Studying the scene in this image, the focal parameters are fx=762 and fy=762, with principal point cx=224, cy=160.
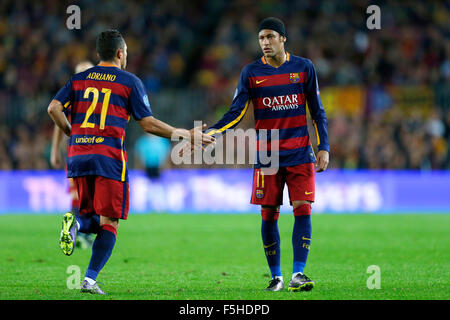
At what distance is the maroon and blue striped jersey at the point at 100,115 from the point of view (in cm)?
665

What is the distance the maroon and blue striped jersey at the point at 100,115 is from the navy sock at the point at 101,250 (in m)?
0.48

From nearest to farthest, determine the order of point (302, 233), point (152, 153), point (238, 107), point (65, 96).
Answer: point (65, 96) → point (302, 233) → point (238, 107) → point (152, 153)

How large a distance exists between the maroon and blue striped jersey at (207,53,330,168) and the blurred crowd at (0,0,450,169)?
12276mm

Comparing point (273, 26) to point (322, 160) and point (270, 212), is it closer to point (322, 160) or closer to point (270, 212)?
point (322, 160)

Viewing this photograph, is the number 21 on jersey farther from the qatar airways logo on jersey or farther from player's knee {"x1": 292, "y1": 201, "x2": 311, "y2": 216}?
player's knee {"x1": 292, "y1": 201, "x2": 311, "y2": 216}

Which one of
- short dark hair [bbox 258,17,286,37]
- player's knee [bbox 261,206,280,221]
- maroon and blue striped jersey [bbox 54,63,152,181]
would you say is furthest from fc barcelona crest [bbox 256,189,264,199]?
short dark hair [bbox 258,17,286,37]

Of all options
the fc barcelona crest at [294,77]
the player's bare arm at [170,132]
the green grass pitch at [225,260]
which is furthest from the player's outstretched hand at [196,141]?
the green grass pitch at [225,260]

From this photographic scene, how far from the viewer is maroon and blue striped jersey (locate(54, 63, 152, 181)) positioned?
665cm

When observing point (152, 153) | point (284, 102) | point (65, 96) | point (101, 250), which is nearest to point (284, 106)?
point (284, 102)

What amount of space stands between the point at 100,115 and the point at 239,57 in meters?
16.6

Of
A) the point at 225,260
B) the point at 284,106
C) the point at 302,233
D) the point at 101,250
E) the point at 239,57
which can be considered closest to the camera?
the point at 101,250

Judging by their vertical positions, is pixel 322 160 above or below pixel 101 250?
above

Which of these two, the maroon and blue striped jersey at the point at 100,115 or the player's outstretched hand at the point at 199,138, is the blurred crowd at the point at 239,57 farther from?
the maroon and blue striped jersey at the point at 100,115

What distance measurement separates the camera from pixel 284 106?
712cm
